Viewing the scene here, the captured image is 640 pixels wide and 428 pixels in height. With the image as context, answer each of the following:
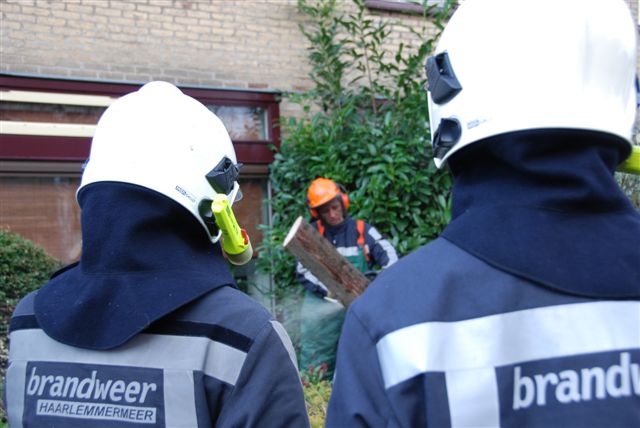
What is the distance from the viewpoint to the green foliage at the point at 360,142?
295 inches

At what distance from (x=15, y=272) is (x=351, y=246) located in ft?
8.99

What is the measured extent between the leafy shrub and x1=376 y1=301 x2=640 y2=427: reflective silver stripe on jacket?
15.0 ft

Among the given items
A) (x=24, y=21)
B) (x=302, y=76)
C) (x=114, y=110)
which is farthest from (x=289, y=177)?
(x=114, y=110)

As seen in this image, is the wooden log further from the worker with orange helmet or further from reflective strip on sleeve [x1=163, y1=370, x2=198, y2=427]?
reflective strip on sleeve [x1=163, y1=370, x2=198, y2=427]

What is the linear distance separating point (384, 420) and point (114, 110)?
4.12 ft

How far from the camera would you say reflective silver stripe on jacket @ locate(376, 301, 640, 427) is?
50.8 inches

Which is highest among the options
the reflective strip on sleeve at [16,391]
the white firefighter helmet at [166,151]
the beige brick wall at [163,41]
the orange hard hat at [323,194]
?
the beige brick wall at [163,41]

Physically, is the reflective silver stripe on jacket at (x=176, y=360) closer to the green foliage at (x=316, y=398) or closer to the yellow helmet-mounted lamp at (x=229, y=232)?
the yellow helmet-mounted lamp at (x=229, y=232)

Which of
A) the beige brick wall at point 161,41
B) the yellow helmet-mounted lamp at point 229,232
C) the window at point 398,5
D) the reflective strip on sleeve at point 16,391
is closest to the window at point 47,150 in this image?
the beige brick wall at point 161,41

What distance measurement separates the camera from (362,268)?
6.61 metres

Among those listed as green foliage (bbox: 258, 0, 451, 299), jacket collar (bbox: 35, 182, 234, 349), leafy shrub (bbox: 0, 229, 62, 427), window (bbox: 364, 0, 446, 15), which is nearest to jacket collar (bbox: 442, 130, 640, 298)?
jacket collar (bbox: 35, 182, 234, 349)

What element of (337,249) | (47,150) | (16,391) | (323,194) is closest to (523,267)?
(16,391)

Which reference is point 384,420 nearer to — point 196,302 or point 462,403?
point 462,403

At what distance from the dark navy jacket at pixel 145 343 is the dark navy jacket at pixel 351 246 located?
4.61 metres
